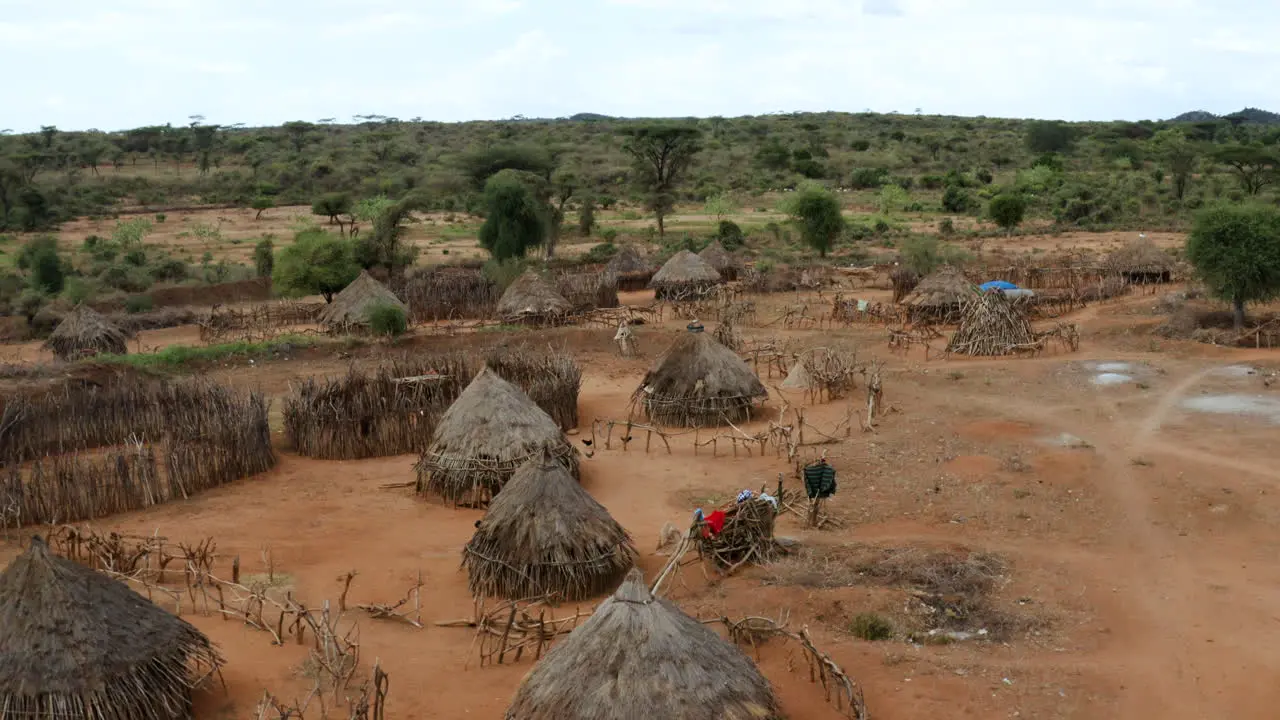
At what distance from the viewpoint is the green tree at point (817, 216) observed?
30.2 meters

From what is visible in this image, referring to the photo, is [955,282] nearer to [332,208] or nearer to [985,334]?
[985,334]

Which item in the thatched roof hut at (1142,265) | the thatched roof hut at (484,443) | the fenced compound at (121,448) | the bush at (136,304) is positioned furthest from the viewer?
the bush at (136,304)

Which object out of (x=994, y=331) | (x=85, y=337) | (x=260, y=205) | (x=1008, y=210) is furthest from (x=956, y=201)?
(x=85, y=337)

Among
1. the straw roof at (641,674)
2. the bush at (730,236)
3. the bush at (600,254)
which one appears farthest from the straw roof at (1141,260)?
the straw roof at (641,674)

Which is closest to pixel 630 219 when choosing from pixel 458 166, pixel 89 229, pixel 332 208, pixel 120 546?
pixel 458 166

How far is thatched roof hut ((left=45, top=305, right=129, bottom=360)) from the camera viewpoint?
21.0 metres

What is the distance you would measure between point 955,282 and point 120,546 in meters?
16.9

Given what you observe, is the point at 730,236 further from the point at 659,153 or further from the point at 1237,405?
the point at 1237,405

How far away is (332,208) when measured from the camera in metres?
37.4

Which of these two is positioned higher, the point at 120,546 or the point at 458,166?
the point at 458,166

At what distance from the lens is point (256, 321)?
77.2ft

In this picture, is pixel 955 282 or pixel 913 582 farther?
pixel 955 282

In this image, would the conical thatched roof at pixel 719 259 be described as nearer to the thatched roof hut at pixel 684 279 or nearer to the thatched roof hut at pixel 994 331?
the thatched roof hut at pixel 684 279

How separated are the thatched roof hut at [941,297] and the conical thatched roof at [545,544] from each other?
13.8 m
